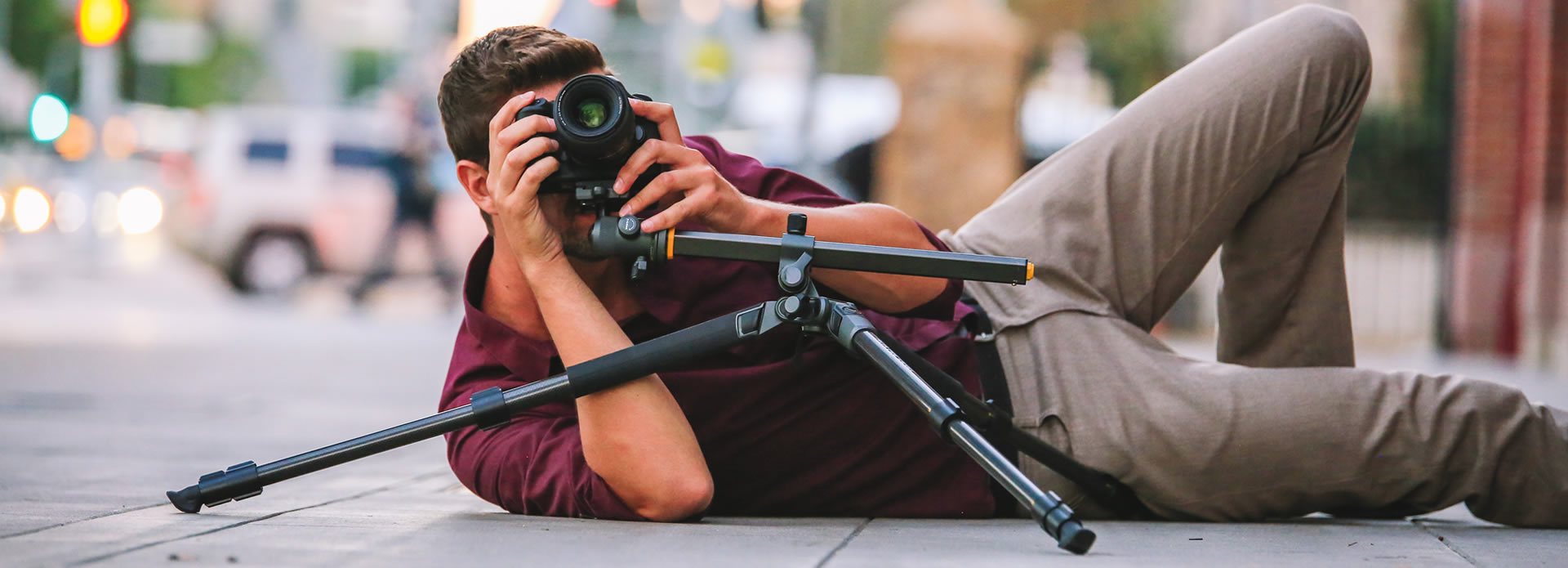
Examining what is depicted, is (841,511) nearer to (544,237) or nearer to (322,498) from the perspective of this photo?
(544,237)

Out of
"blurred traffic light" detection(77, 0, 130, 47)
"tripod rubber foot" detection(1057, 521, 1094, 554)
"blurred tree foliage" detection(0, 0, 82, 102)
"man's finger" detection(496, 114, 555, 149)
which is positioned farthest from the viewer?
"blurred tree foliage" detection(0, 0, 82, 102)

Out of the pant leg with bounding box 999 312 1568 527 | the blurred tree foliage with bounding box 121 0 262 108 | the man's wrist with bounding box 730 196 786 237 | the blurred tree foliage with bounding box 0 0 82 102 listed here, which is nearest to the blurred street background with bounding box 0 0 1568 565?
the pant leg with bounding box 999 312 1568 527

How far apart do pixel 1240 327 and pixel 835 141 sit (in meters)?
13.3

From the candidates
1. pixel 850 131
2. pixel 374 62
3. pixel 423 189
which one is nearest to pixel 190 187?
pixel 423 189

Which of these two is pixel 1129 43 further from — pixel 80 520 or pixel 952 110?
pixel 80 520

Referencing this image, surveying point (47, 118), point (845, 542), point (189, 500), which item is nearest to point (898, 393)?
point (845, 542)

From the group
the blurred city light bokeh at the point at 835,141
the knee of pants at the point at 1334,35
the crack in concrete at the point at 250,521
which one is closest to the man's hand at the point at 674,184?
the crack in concrete at the point at 250,521

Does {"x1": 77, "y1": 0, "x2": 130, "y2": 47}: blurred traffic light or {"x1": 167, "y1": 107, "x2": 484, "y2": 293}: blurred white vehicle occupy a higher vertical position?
{"x1": 77, "y1": 0, "x2": 130, "y2": 47}: blurred traffic light

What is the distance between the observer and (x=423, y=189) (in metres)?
13.4

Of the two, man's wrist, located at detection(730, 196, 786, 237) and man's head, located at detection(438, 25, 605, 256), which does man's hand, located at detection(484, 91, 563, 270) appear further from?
man's wrist, located at detection(730, 196, 786, 237)

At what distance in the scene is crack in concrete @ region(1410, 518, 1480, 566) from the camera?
95.2 inches

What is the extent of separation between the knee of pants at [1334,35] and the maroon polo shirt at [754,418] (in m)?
0.86

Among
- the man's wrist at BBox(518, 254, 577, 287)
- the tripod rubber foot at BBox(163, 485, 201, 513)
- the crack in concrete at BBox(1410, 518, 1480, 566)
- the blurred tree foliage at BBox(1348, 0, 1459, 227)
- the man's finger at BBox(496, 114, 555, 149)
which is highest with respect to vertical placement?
the blurred tree foliage at BBox(1348, 0, 1459, 227)

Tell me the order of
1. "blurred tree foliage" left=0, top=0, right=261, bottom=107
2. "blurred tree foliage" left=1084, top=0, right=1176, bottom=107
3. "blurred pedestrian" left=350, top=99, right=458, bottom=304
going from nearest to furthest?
"blurred pedestrian" left=350, top=99, right=458, bottom=304
"blurred tree foliage" left=1084, top=0, right=1176, bottom=107
"blurred tree foliage" left=0, top=0, right=261, bottom=107
